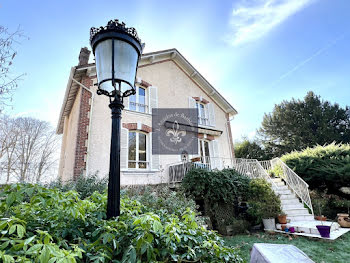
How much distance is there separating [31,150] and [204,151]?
44.0 feet

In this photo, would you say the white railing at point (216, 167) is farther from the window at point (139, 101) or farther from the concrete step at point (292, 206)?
the window at point (139, 101)

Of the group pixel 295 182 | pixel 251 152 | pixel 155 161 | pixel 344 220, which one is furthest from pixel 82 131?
pixel 251 152

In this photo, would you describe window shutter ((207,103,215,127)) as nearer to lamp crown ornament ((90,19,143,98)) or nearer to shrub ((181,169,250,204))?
shrub ((181,169,250,204))

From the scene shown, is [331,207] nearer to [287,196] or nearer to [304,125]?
[287,196]

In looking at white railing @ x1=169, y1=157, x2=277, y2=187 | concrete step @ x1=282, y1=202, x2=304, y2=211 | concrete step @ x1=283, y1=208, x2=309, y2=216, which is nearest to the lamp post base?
white railing @ x1=169, y1=157, x2=277, y2=187

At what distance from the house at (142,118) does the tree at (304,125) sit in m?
12.2

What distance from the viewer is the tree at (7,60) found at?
2.61 meters

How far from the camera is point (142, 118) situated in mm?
8031

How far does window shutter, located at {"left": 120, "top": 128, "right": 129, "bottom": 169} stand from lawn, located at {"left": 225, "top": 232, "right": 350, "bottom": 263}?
14.2ft

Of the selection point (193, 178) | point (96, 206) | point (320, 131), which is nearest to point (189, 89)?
point (193, 178)

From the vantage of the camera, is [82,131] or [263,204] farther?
[82,131]

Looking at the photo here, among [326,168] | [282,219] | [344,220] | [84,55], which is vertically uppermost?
[84,55]

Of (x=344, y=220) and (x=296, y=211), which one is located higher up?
(x=296, y=211)

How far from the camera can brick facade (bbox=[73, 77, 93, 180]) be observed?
6.11m
